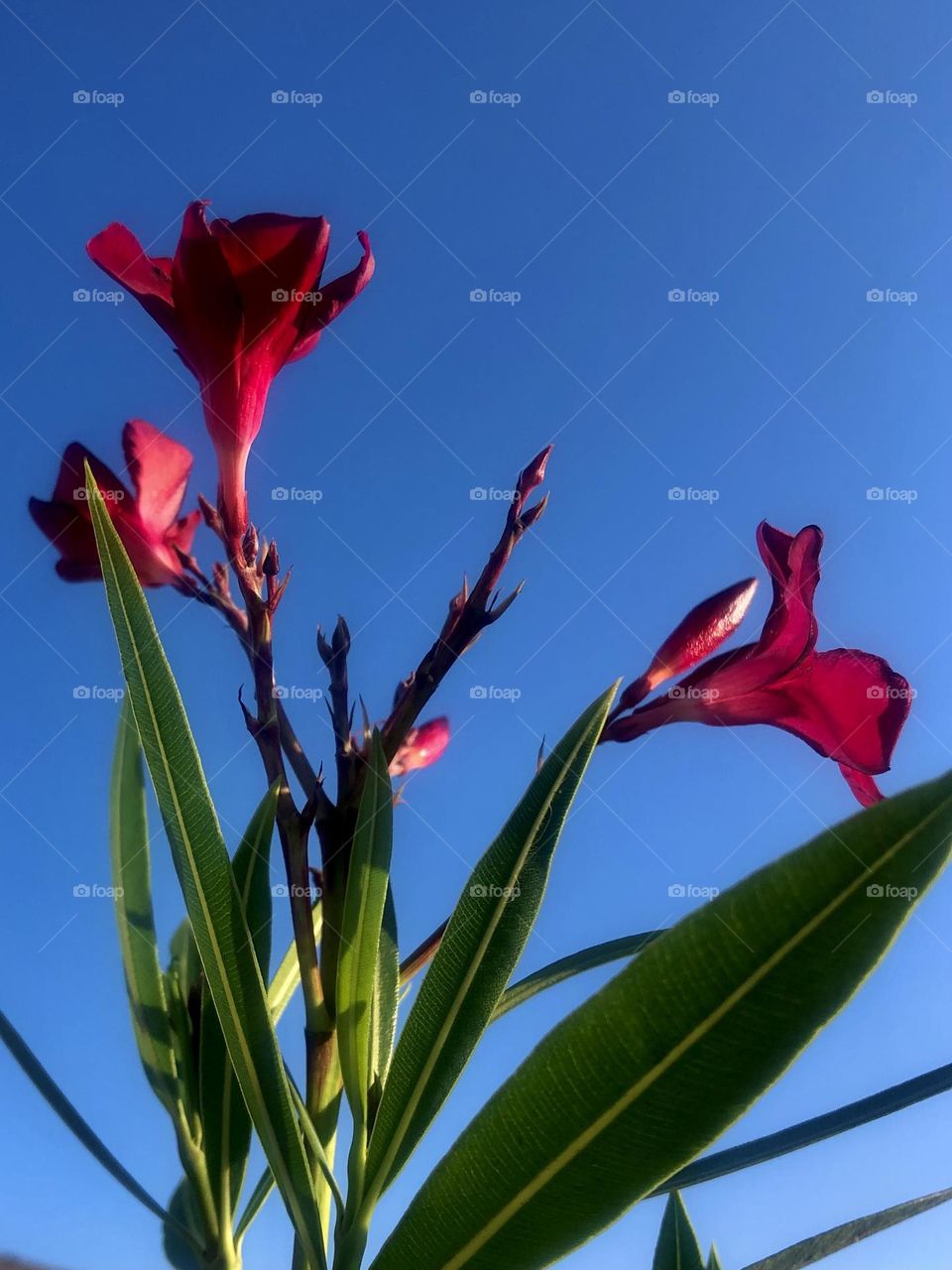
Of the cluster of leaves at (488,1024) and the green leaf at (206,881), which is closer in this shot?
the cluster of leaves at (488,1024)

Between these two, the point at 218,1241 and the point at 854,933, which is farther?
the point at 218,1241

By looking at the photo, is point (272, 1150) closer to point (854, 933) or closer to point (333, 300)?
point (854, 933)

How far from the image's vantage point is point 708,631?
0.71m

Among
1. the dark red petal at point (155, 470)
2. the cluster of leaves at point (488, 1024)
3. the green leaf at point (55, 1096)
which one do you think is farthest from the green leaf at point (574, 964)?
the dark red petal at point (155, 470)

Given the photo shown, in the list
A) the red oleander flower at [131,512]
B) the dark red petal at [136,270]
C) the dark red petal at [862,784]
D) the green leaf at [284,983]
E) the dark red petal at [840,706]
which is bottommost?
the green leaf at [284,983]

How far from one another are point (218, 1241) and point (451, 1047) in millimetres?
229

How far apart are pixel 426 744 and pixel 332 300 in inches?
15.1

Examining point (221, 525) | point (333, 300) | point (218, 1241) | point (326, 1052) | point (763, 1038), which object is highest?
point (333, 300)

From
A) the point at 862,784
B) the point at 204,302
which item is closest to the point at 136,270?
the point at 204,302

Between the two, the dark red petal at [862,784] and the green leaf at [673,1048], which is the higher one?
the dark red petal at [862,784]

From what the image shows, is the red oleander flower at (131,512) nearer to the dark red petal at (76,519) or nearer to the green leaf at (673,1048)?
the dark red petal at (76,519)

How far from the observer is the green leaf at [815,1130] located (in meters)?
0.63

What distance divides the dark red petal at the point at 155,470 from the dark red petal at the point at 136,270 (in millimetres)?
86

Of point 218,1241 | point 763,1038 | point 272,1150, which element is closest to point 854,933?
point 763,1038
